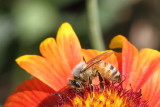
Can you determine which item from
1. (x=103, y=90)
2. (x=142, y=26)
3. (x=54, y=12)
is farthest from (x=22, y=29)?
(x=103, y=90)

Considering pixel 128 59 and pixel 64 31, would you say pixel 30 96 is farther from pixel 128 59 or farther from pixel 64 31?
pixel 128 59

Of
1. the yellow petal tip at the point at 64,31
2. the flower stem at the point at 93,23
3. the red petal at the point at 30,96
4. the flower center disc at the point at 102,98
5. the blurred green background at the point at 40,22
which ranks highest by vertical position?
the blurred green background at the point at 40,22

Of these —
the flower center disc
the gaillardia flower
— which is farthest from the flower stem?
the flower center disc

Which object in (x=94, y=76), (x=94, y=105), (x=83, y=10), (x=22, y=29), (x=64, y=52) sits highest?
(x=83, y=10)

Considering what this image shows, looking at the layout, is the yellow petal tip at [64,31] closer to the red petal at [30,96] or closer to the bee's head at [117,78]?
the red petal at [30,96]

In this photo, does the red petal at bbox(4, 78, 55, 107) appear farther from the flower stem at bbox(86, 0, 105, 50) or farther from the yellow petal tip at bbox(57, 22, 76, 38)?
the flower stem at bbox(86, 0, 105, 50)

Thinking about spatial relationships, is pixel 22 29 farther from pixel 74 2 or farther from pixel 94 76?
pixel 94 76

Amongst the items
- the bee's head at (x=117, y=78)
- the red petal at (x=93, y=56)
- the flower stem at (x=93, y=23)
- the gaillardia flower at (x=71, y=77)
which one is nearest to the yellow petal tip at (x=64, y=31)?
the gaillardia flower at (x=71, y=77)
